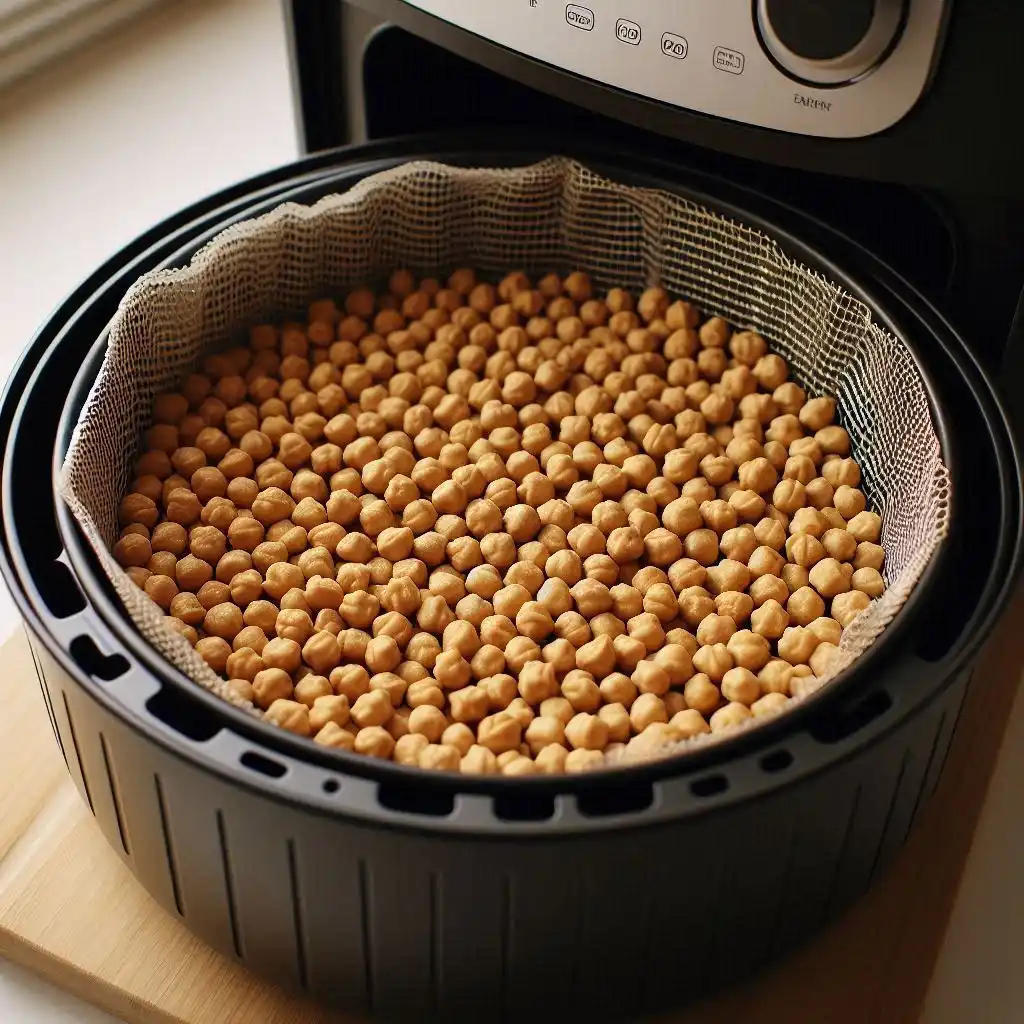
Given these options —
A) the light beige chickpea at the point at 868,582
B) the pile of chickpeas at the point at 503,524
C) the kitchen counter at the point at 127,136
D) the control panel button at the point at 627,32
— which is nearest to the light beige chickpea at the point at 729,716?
the pile of chickpeas at the point at 503,524

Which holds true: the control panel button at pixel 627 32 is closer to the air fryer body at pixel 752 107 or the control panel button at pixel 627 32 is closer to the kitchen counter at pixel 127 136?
the air fryer body at pixel 752 107

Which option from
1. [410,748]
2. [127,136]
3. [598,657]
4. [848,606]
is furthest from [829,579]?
[127,136]

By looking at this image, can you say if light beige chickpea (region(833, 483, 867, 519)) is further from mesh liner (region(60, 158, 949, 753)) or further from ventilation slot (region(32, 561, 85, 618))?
ventilation slot (region(32, 561, 85, 618))

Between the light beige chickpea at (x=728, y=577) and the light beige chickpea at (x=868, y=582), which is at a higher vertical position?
the light beige chickpea at (x=868, y=582)

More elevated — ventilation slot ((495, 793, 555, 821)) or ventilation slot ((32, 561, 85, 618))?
ventilation slot ((32, 561, 85, 618))

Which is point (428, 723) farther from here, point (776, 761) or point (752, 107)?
point (752, 107)

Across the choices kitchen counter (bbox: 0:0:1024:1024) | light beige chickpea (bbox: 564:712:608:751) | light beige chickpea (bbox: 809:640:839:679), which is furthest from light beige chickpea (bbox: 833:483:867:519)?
kitchen counter (bbox: 0:0:1024:1024)
